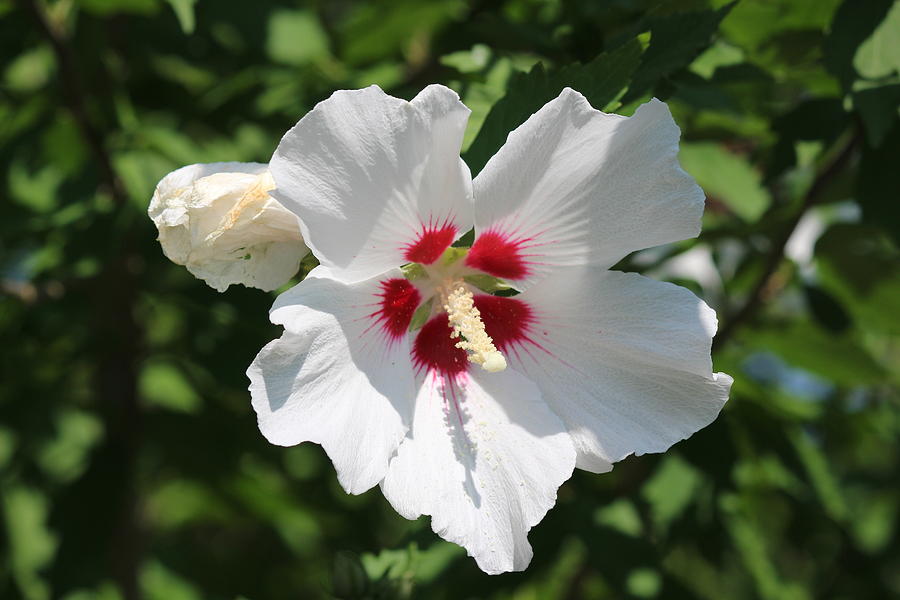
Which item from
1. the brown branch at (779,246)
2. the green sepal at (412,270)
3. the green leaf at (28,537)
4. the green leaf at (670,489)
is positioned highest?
the green sepal at (412,270)

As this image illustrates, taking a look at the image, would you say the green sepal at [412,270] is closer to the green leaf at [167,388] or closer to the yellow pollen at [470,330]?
the yellow pollen at [470,330]

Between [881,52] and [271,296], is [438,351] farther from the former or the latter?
[881,52]

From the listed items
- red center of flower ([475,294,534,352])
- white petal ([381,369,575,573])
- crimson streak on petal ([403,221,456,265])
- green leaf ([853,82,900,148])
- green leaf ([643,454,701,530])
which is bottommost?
green leaf ([643,454,701,530])

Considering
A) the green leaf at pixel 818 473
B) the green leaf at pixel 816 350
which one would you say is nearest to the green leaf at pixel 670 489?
the green leaf at pixel 818 473

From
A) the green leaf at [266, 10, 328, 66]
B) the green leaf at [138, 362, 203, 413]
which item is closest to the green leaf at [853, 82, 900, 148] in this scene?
the green leaf at [266, 10, 328, 66]

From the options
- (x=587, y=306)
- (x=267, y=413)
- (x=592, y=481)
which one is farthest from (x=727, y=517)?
(x=267, y=413)

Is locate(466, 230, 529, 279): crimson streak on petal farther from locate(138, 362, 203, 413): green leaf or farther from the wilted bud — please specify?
locate(138, 362, 203, 413): green leaf

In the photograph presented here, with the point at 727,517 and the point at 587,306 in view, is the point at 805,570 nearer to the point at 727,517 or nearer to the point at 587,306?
the point at 727,517
